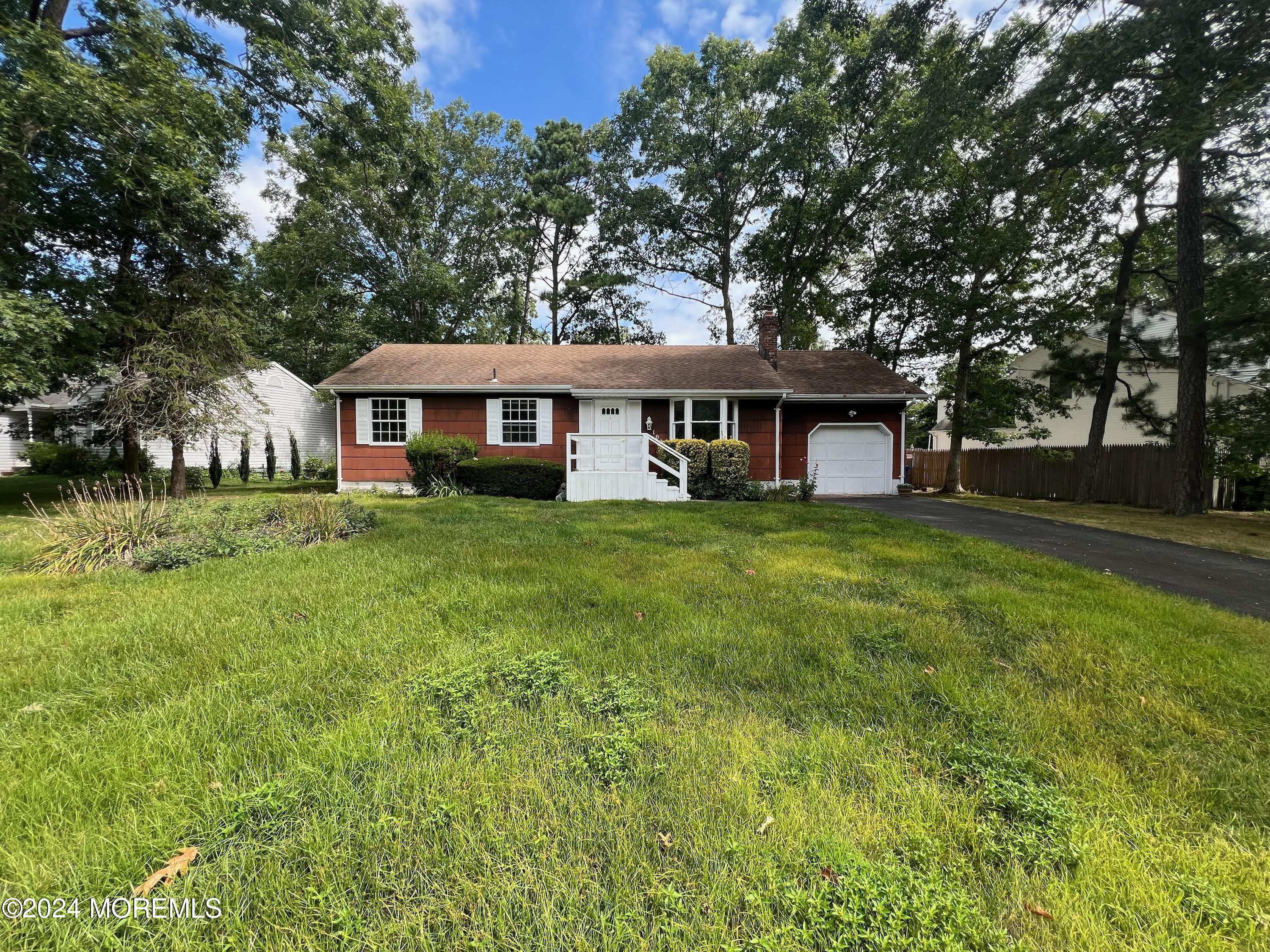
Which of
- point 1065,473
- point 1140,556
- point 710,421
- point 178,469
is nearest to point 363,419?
point 178,469

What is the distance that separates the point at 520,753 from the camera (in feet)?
6.69

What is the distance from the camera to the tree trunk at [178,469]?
11898mm

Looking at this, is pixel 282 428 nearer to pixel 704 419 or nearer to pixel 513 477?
pixel 513 477

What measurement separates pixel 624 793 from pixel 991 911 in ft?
3.84

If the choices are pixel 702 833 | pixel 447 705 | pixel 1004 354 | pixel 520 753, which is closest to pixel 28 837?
pixel 447 705

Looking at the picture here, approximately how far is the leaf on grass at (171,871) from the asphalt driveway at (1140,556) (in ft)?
23.9

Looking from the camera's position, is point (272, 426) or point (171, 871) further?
point (272, 426)

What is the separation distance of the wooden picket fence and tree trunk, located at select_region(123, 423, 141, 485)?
24948mm

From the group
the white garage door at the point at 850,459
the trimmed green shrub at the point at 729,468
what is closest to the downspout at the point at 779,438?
the white garage door at the point at 850,459

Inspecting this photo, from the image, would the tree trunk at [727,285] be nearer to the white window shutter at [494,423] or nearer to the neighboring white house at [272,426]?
the white window shutter at [494,423]

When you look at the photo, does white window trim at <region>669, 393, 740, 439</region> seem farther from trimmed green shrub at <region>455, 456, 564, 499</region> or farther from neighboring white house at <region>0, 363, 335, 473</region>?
neighboring white house at <region>0, 363, 335, 473</region>

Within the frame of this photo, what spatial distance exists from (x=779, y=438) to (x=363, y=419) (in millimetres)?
12109

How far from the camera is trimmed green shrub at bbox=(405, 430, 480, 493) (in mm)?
11859

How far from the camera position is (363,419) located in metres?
13.6
